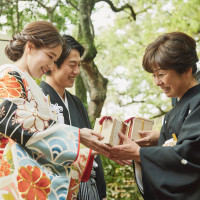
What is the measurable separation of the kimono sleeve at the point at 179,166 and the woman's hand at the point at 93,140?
1.01 ft

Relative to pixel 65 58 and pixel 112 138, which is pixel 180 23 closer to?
pixel 65 58

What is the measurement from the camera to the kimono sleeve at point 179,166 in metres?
1.78

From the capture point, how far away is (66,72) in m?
2.77

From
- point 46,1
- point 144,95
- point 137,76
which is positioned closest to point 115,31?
point 137,76

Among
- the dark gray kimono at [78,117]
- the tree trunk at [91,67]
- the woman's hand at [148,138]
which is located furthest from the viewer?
the tree trunk at [91,67]

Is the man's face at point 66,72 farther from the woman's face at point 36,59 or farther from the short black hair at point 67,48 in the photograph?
the woman's face at point 36,59

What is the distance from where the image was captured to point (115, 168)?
4.86 m

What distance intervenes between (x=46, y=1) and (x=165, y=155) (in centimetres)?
522

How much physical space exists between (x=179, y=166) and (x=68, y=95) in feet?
4.54

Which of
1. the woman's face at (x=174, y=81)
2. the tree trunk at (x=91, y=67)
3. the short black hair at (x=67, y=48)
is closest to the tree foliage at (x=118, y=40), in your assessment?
the tree trunk at (x=91, y=67)

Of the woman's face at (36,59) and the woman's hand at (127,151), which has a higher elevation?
the woman's face at (36,59)

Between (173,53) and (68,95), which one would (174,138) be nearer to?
(173,53)

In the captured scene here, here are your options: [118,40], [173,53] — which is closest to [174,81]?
[173,53]

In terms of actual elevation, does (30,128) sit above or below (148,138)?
above
